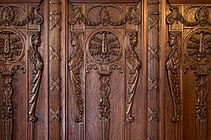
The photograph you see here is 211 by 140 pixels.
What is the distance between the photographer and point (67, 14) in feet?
13.1

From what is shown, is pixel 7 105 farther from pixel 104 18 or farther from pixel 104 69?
pixel 104 18

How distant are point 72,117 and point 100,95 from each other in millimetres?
324

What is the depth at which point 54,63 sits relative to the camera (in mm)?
3955

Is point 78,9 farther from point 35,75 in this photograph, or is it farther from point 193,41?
point 193,41

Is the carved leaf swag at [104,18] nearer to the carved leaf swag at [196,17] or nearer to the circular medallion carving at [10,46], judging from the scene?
the carved leaf swag at [196,17]

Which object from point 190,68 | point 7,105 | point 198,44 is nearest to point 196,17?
point 198,44

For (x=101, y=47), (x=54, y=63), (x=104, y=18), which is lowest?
(x=54, y=63)

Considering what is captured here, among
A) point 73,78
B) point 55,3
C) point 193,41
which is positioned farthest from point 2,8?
point 193,41

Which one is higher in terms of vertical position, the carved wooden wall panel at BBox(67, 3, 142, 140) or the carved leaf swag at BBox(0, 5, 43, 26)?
the carved leaf swag at BBox(0, 5, 43, 26)

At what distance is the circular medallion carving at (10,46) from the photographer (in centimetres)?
399

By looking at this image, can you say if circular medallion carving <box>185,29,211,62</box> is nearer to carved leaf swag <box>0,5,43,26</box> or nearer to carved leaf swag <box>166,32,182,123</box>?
carved leaf swag <box>166,32,182,123</box>

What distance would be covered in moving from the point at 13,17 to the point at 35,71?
53cm

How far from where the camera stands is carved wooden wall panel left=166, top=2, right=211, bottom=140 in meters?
4.00

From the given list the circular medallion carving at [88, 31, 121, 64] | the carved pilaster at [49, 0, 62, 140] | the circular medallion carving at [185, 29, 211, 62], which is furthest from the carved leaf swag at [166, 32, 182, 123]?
the carved pilaster at [49, 0, 62, 140]
